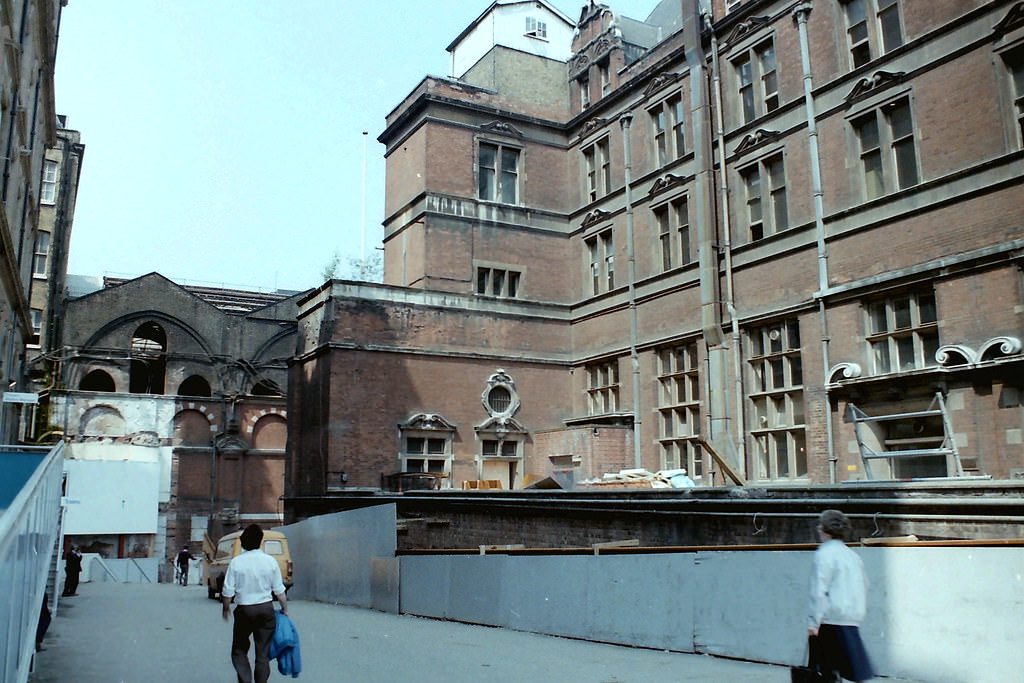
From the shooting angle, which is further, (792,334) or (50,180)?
(50,180)

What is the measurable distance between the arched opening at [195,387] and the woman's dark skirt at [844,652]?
149ft

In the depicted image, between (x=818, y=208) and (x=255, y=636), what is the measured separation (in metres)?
17.0

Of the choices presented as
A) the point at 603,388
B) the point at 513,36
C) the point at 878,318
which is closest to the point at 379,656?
the point at 878,318

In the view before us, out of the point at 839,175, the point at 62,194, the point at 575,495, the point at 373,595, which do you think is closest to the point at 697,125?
the point at 839,175

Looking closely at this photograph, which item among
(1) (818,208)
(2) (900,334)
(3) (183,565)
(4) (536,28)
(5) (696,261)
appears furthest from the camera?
(3) (183,565)

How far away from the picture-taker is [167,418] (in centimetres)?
4406

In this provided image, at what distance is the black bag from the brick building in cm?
951

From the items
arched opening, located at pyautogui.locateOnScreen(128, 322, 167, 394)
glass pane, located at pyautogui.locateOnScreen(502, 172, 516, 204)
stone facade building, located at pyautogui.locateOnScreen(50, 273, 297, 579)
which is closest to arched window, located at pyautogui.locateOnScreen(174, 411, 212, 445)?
stone facade building, located at pyautogui.locateOnScreen(50, 273, 297, 579)

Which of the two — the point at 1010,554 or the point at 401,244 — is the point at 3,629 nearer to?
the point at 1010,554

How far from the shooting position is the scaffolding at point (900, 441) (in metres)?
16.4

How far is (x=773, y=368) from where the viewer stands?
22.3 metres

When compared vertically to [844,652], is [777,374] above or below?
above

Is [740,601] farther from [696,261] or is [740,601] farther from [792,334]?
[696,261]

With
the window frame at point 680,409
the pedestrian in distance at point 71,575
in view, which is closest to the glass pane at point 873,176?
the window frame at point 680,409
